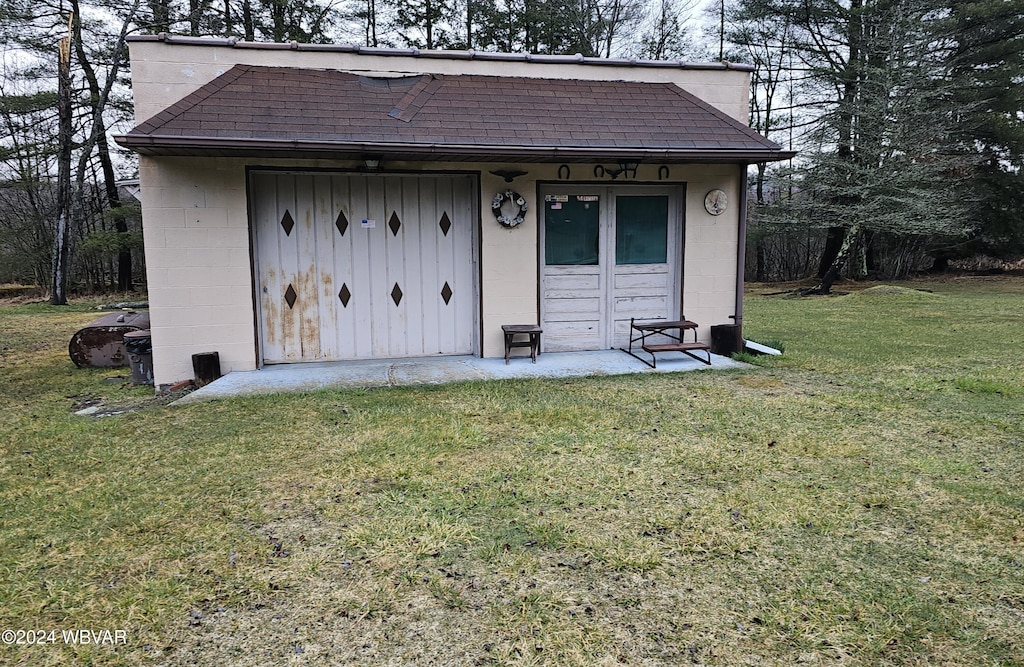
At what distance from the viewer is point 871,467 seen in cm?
349

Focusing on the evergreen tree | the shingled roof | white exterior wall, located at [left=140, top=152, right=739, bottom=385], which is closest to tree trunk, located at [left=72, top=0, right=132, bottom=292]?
white exterior wall, located at [left=140, top=152, right=739, bottom=385]

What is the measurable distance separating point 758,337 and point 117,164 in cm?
1776

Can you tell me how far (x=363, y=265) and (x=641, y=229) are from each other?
9.90 feet

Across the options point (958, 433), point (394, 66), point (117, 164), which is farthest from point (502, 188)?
point (117, 164)

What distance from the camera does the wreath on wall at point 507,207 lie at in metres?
6.32

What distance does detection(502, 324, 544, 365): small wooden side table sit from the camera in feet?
20.5

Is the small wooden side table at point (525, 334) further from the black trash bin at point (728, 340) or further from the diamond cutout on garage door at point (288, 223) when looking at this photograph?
the diamond cutout on garage door at point (288, 223)

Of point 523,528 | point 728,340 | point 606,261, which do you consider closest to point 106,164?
point 606,261

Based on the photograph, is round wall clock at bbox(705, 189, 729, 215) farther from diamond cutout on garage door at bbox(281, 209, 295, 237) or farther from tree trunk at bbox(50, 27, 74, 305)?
tree trunk at bbox(50, 27, 74, 305)

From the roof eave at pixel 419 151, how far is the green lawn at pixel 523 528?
210 cm

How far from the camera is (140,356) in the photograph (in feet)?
19.3

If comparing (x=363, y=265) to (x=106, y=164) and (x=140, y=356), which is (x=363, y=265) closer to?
(x=140, y=356)

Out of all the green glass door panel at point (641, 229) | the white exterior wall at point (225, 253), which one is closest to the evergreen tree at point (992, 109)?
the green glass door panel at point (641, 229)

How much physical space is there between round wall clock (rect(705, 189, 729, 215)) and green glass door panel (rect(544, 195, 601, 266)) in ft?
3.93
